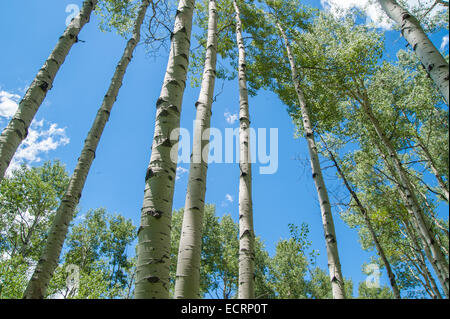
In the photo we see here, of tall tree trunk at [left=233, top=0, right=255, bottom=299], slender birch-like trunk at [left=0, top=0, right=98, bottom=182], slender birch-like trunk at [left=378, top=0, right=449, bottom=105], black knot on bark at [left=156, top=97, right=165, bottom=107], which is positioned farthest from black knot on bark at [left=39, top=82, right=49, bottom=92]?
slender birch-like trunk at [left=378, top=0, right=449, bottom=105]

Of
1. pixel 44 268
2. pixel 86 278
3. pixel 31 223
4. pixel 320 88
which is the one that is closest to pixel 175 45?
pixel 44 268

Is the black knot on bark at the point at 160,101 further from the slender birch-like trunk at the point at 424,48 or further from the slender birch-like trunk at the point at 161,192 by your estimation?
the slender birch-like trunk at the point at 424,48

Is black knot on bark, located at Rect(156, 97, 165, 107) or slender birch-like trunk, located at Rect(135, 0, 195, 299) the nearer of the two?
slender birch-like trunk, located at Rect(135, 0, 195, 299)

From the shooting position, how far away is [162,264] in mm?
1766

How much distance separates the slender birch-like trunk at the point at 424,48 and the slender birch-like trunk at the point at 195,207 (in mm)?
2515

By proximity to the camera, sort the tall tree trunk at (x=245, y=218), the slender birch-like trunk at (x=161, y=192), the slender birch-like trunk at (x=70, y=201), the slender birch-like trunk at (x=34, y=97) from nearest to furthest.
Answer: the slender birch-like trunk at (x=161, y=192)
the slender birch-like trunk at (x=34, y=97)
the slender birch-like trunk at (x=70, y=201)
the tall tree trunk at (x=245, y=218)

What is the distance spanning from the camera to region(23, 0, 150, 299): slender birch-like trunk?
3.31 meters

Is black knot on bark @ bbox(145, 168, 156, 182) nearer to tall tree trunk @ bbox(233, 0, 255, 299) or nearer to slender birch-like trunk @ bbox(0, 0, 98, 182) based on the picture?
slender birch-like trunk @ bbox(0, 0, 98, 182)

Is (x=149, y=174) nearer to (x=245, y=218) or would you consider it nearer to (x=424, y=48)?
(x=245, y=218)

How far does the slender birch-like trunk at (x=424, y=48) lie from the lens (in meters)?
2.39

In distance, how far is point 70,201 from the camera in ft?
12.8

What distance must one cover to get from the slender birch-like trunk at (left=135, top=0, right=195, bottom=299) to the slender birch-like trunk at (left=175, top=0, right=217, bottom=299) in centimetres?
56

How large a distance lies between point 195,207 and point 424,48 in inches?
121

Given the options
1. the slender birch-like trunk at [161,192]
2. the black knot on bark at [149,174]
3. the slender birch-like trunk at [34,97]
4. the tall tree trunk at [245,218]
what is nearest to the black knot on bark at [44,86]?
the slender birch-like trunk at [34,97]
